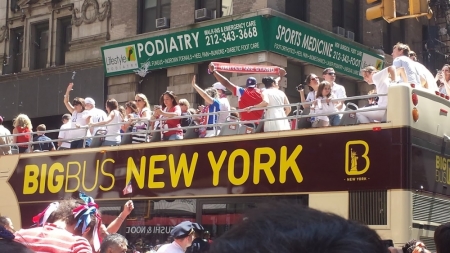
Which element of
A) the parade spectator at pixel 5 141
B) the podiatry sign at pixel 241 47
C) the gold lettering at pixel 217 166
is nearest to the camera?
the gold lettering at pixel 217 166

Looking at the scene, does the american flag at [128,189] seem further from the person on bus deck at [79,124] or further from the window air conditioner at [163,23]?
the window air conditioner at [163,23]

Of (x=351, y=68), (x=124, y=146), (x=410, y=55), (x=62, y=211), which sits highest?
(x=351, y=68)

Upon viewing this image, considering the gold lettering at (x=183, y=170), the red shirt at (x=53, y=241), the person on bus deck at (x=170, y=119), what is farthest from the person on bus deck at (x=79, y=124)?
the red shirt at (x=53, y=241)

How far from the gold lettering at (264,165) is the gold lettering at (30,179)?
450 cm

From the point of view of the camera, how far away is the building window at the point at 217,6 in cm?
2128

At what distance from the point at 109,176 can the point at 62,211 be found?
5.82 m

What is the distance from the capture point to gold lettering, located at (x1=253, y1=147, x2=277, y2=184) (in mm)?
9155

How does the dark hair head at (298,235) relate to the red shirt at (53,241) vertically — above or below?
above

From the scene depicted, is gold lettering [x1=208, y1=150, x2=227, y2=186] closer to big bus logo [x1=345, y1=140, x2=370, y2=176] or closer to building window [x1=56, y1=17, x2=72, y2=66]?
big bus logo [x1=345, y1=140, x2=370, y2=176]

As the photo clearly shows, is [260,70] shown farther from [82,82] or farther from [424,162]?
[82,82]

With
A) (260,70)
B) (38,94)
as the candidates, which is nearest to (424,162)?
(260,70)

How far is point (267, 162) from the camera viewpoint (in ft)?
30.3

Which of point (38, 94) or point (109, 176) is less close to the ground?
point (38, 94)

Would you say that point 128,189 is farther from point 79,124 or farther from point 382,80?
point 382,80
